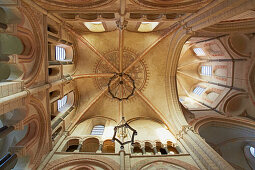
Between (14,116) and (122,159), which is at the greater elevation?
(14,116)

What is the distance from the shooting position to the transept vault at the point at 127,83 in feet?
21.4

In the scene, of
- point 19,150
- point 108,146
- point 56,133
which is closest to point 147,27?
point 108,146

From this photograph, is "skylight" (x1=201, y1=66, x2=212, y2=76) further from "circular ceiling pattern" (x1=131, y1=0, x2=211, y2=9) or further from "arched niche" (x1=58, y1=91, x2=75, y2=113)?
"arched niche" (x1=58, y1=91, x2=75, y2=113)

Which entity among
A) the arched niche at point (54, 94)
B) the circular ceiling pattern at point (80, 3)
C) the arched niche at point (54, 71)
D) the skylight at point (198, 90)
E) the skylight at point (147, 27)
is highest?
the skylight at point (147, 27)

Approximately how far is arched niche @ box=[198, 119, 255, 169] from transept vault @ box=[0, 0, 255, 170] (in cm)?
7

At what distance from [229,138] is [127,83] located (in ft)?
28.0

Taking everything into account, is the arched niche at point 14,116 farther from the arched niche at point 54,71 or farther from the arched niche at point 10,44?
the arched niche at point 54,71

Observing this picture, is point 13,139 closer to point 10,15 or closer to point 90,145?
point 90,145

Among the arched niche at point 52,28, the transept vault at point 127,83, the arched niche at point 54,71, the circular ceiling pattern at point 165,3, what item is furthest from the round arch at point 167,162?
the arched niche at point 52,28

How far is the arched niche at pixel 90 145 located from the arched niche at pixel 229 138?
6778 mm

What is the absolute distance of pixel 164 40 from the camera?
39.0 ft

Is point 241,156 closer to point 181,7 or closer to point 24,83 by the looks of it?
point 181,7

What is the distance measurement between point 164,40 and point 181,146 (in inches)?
295

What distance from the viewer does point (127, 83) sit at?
44.5 feet
